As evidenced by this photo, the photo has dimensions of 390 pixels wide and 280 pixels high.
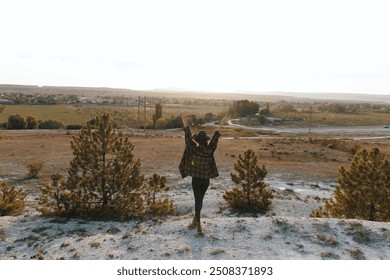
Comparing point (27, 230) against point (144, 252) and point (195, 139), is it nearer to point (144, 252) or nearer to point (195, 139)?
point (144, 252)

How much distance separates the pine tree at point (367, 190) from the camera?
13.4m

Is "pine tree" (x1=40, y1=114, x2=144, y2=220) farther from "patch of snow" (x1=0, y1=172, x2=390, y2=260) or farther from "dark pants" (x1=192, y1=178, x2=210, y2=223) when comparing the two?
"dark pants" (x1=192, y1=178, x2=210, y2=223)

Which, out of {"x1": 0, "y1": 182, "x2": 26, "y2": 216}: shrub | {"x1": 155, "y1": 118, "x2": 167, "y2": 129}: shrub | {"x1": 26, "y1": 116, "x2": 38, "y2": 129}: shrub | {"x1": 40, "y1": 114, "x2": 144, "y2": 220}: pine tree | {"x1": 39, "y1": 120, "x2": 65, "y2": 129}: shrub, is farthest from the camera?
{"x1": 155, "y1": 118, "x2": 167, "y2": 129}: shrub

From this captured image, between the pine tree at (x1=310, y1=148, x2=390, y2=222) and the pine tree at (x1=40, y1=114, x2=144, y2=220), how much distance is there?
7430mm

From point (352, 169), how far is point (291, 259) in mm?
7076

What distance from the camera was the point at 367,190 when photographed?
1355 centimetres

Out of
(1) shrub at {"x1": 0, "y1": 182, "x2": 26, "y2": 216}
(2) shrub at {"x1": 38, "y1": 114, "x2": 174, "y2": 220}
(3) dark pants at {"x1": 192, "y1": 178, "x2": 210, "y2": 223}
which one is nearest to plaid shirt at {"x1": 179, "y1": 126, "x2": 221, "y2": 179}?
(3) dark pants at {"x1": 192, "y1": 178, "x2": 210, "y2": 223}

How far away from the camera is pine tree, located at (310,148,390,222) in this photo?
13.4 m

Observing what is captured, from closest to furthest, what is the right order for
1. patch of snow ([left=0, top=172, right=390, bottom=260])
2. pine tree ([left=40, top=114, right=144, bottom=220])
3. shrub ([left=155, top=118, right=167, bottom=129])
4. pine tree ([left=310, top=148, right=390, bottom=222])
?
patch of snow ([left=0, top=172, right=390, bottom=260])
pine tree ([left=310, top=148, right=390, bottom=222])
pine tree ([left=40, top=114, right=144, bottom=220])
shrub ([left=155, top=118, right=167, bottom=129])

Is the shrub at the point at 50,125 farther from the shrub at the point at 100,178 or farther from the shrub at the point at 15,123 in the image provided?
the shrub at the point at 100,178

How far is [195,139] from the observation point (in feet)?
30.5

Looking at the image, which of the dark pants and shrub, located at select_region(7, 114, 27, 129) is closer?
the dark pants

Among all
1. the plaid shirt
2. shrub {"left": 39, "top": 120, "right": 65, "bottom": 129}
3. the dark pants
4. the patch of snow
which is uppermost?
the plaid shirt
